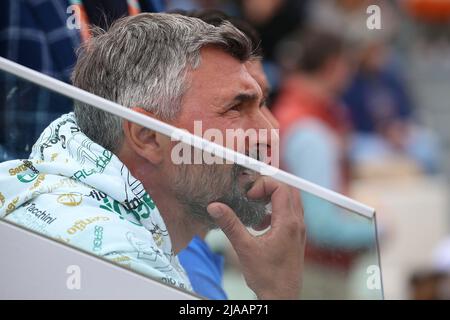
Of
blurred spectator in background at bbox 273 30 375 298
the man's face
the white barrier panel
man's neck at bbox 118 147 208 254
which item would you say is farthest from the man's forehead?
blurred spectator in background at bbox 273 30 375 298

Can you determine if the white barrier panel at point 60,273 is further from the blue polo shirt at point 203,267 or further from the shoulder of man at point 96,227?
the blue polo shirt at point 203,267

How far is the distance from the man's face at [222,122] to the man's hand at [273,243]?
16mm

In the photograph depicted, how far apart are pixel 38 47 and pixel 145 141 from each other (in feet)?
2.67

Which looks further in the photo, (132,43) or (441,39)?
(441,39)

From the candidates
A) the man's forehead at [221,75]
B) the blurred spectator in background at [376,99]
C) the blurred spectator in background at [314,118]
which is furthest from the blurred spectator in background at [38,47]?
the blurred spectator in background at [376,99]

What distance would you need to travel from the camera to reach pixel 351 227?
1646 mm

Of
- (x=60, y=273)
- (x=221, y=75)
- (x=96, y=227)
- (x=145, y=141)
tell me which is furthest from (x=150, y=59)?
(x=60, y=273)

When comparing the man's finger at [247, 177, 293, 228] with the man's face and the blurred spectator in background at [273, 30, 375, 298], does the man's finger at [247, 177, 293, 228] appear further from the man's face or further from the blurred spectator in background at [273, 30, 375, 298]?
the blurred spectator in background at [273, 30, 375, 298]

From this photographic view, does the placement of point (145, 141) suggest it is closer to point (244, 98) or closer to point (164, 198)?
point (164, 198)

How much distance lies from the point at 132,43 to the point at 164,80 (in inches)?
3.6

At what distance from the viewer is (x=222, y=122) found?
1.75 meters

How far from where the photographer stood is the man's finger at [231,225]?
1485 mm
